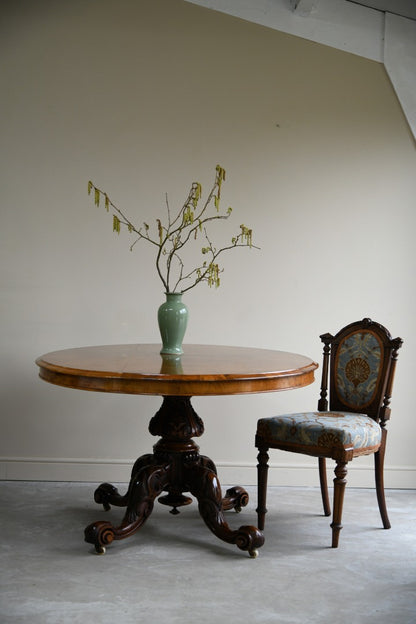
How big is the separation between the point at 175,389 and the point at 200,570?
0.72 metres

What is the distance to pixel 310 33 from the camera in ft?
13.2

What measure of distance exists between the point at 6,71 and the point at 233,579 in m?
2.98

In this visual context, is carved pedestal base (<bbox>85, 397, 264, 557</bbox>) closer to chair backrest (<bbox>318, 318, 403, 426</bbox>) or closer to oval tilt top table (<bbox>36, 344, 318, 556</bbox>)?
oval tilt top table (<bbox>36, 344, 318, 556</bbox>)

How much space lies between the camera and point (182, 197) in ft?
13.1

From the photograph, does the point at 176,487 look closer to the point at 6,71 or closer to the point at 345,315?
the point at 345,315

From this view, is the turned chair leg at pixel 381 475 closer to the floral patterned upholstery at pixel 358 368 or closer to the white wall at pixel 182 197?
the floral patterned upholstery at pixel 358 368

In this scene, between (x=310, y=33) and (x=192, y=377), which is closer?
(x=192, y=377)

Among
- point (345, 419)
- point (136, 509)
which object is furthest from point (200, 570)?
point (345, 419)

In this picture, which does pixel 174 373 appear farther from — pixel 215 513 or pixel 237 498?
pixel 237 498

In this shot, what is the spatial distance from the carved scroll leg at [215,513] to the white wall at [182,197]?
37.5 inches

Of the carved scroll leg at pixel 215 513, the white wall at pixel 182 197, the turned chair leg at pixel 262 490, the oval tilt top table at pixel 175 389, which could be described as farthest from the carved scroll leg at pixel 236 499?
the white wall at pixel 182 197

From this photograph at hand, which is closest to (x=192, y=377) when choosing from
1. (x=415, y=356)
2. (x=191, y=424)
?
(x=191, y=424)

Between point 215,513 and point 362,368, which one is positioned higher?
point 362,368

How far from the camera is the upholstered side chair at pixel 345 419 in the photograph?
9.66 ft
